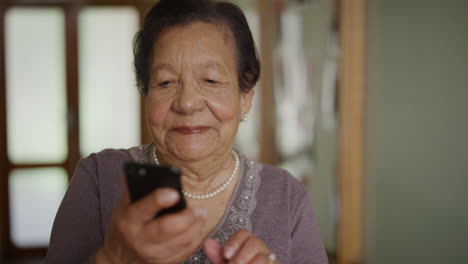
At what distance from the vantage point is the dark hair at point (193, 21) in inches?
39.5

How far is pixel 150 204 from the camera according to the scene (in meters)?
0.58

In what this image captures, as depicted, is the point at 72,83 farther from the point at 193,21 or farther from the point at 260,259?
the point at 260,259

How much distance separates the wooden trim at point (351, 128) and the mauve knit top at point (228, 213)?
71.4 inches

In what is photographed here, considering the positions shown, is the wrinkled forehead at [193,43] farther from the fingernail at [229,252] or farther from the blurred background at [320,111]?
the blurred background at [320,111]

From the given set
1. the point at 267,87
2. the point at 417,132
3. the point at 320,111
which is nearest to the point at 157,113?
the point at 417,132

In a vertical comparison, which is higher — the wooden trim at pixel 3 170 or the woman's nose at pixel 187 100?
the woman's nose at pixel 187 100

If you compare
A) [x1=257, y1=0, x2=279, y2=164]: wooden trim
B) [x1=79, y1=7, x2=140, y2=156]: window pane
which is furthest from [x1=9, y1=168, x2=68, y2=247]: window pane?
[x1=257, y1=0, x2=279, y2=164]: wooden trim

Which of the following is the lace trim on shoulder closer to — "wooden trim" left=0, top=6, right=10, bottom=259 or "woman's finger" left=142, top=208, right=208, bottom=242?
"woman's finger" left=142, top=208, right=208, bottom=242

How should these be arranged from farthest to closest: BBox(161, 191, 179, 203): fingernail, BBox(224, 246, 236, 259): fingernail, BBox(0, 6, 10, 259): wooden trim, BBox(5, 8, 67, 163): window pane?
BBox(5, 8, 67, 163): window pane → BBox(0, 6, 10, 259): wooden trim → BBox(224, 246, 236, 259): fingernail → BBox(161, 191, 179, 203): fingernail

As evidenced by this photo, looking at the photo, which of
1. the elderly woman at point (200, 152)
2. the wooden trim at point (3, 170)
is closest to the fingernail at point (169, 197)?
the elderly woman at point (200, 152)

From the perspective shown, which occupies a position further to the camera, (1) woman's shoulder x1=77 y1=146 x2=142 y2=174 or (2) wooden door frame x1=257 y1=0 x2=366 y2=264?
(2) wooden door frame x1=257 y1=0 x2=366 y2=264

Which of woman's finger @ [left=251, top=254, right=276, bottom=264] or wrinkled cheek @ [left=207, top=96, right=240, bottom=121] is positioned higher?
wrinkled cheek @ [left=207, top=96, right=240, bottom=121]

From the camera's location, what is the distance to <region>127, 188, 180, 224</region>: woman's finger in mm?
576

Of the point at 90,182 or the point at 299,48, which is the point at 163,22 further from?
the point at 299,48
